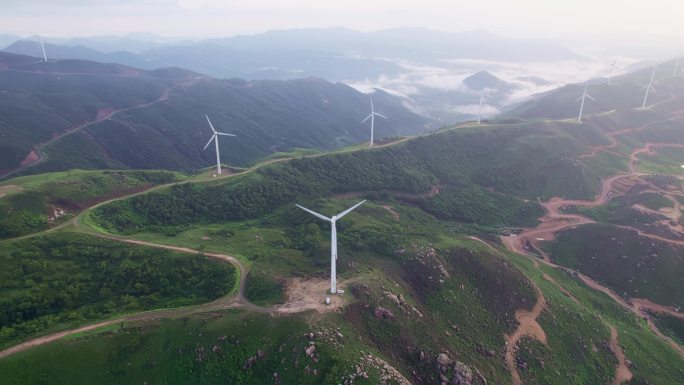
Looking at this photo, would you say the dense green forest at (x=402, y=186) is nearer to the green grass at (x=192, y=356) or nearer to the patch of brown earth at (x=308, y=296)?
the green grass at (x=192, y=356)

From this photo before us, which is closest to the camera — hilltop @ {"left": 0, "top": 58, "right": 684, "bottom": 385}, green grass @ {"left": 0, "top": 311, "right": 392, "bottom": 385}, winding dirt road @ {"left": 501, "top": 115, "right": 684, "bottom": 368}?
green grass @ {"left": 0, "top": 311, "right": 392, "bottom": 385}

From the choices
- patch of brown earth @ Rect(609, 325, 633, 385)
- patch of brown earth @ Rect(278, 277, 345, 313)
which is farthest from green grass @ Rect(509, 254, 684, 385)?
patch of brown earth @ Rect(278, 277, 345, 313)

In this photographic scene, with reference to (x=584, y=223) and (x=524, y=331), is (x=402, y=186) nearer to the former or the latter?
(x=584, y=223)

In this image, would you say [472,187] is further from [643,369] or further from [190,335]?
[190,335]

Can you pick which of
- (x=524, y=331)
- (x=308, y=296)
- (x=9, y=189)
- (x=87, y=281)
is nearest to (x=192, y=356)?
(x=308, y=296)

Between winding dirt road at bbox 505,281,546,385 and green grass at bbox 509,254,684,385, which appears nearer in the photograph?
winding dirt road at bbox 505,281,546,385

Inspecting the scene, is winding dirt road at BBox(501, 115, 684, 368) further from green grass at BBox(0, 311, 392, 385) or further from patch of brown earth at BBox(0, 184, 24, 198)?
patch of brown earth at BBox(0, 184, 24, 198)
